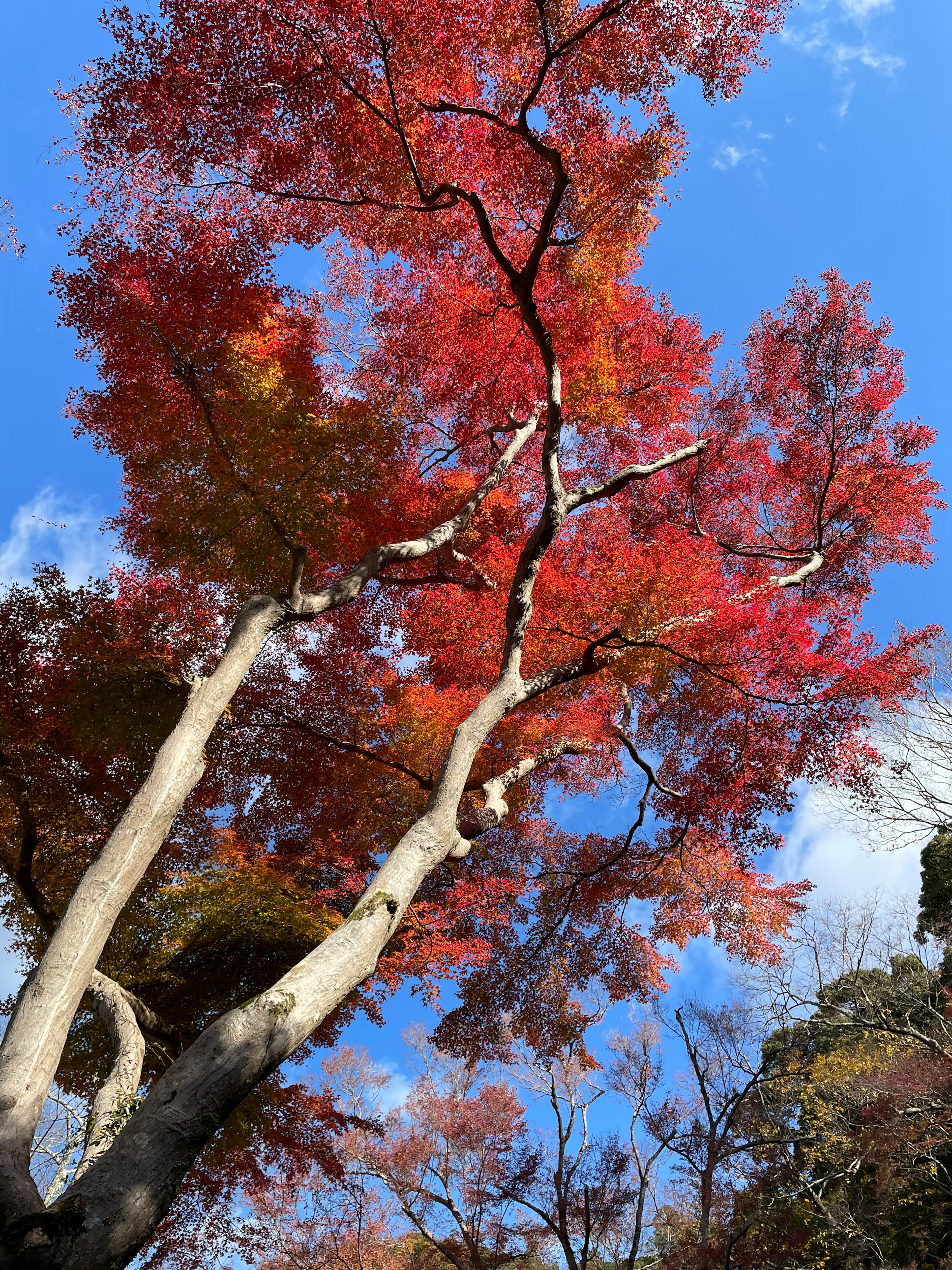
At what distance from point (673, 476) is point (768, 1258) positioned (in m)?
14.0

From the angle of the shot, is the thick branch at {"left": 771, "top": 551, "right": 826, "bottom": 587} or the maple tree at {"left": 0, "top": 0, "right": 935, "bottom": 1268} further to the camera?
the thick branch at {"left": 771, "top": 551, "right": 826, "bottom": 587}

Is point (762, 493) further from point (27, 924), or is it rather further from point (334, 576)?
point (27, 924)

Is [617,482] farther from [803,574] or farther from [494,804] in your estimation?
[803,574]

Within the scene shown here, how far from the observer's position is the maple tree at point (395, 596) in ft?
23.6

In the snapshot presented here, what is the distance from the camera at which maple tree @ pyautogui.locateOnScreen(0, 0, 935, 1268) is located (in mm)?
7180

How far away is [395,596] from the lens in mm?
13766

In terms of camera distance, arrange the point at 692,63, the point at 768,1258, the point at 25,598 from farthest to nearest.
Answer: the point at 768,1258 → the point at 25,598 → the point at 692,63

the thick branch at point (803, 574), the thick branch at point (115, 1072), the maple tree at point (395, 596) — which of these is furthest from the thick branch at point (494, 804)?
the thick branch at point (803, 574)

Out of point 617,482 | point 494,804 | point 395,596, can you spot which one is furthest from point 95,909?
point 395,596

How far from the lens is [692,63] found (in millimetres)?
7848

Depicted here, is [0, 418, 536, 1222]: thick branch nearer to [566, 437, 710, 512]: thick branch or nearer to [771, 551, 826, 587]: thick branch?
[566, 437, 710, 512]: thick branch

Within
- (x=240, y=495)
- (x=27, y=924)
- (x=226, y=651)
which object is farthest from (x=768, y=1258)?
(x=240, y=495)

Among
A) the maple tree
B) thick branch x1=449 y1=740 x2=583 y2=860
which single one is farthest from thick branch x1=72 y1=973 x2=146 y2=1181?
thick branch x1=449 y1=740 x2=583 y2=860

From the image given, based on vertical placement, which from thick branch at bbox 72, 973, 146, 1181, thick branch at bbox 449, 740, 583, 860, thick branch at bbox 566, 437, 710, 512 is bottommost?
thick branch at bbox 72, 973, 146, 1181
